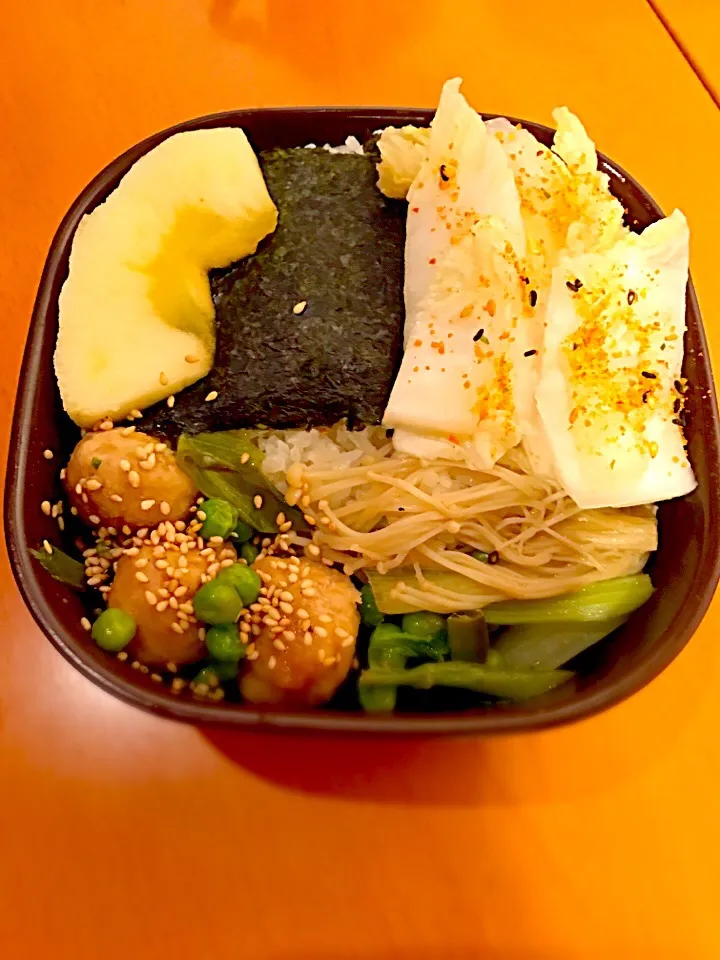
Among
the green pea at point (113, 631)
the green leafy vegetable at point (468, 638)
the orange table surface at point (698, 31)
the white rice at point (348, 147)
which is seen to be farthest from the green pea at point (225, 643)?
the orange table surface at point (698, 31)

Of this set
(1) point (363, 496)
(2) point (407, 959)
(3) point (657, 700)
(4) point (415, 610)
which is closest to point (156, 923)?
(2) point (407, 959)

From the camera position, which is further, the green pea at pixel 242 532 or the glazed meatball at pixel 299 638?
the green pea at pixel 242 532

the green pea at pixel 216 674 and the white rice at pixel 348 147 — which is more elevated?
the white rice at pixel 348 147

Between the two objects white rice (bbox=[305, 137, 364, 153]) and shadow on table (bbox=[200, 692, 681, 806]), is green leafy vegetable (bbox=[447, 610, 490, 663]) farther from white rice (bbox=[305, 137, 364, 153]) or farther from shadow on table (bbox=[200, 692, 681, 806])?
white rice (bbox=[305, 137, 364, 153])

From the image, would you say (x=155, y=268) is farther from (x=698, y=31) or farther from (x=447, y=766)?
(x=698, y=31)

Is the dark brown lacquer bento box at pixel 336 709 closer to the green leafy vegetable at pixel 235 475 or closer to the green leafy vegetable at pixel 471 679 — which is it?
the green leafy vegetable at pixel 471 679

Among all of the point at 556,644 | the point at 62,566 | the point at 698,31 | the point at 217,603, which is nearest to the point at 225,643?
the point at 217,603
